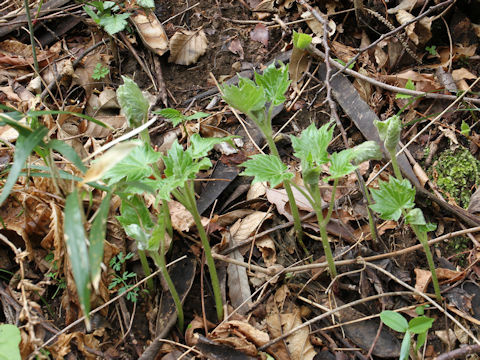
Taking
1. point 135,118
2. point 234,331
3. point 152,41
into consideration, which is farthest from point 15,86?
point 234,331

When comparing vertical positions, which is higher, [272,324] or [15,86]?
[15,86]

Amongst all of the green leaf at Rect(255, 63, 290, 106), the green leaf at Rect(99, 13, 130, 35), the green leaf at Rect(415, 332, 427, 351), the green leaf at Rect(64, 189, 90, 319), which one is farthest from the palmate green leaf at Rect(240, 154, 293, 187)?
the green leaf at Rect(99, 13, 130, 35)

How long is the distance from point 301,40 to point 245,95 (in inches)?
37.7

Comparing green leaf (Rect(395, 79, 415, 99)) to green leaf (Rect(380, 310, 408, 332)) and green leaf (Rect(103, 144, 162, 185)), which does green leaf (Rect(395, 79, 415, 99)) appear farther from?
green leaf (Rect(103, 144, 162, 185))

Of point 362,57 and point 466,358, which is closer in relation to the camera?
point 466,358

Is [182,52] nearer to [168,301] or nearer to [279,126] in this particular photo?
[279,126]

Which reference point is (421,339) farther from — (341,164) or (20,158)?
(20,158)

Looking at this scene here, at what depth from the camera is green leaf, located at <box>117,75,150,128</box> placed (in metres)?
1.48

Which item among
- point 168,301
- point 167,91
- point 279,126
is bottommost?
point 168,301

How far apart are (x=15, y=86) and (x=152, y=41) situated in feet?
2.50

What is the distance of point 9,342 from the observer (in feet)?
4.74

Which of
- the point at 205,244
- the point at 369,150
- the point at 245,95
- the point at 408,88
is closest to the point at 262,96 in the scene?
the point at 245,95

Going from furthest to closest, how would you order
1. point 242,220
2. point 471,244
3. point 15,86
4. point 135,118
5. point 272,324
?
point 15,86
point 242,220
point 471,244
point 272,324
point 135,118

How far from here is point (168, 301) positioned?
1.74 metres
